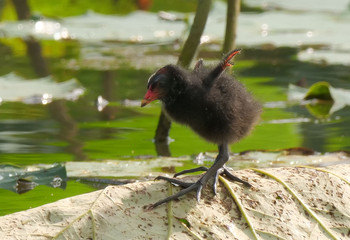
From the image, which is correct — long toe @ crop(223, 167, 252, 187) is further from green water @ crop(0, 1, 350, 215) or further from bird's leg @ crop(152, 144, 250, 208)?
green water @ crop(0, 1, 350, 215)

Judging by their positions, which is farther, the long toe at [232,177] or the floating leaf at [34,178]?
the floating leaf at [34,178]

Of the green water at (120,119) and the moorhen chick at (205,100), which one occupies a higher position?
the moorhen chick at (205,100)

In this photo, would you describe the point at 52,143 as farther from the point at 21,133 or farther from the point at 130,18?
the point at 130,18

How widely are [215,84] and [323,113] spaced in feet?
6.44

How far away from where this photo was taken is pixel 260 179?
7.02 feet

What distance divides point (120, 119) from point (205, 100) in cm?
183

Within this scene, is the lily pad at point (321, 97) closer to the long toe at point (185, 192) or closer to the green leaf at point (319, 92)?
the green leaf at point (319, 92)

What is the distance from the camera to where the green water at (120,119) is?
3.27 metres

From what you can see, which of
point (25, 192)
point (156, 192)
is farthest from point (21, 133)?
point (156, 192)

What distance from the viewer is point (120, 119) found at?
4.18m

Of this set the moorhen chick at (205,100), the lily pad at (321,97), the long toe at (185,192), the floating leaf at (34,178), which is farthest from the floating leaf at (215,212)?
the lily pad at (321,97)

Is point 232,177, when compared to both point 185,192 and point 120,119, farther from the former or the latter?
point 120,119

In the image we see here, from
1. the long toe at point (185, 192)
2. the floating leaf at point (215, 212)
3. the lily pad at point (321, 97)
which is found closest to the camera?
the floating leaf at point (215, 212)

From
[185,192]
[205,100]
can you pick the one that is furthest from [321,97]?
[185,192]
